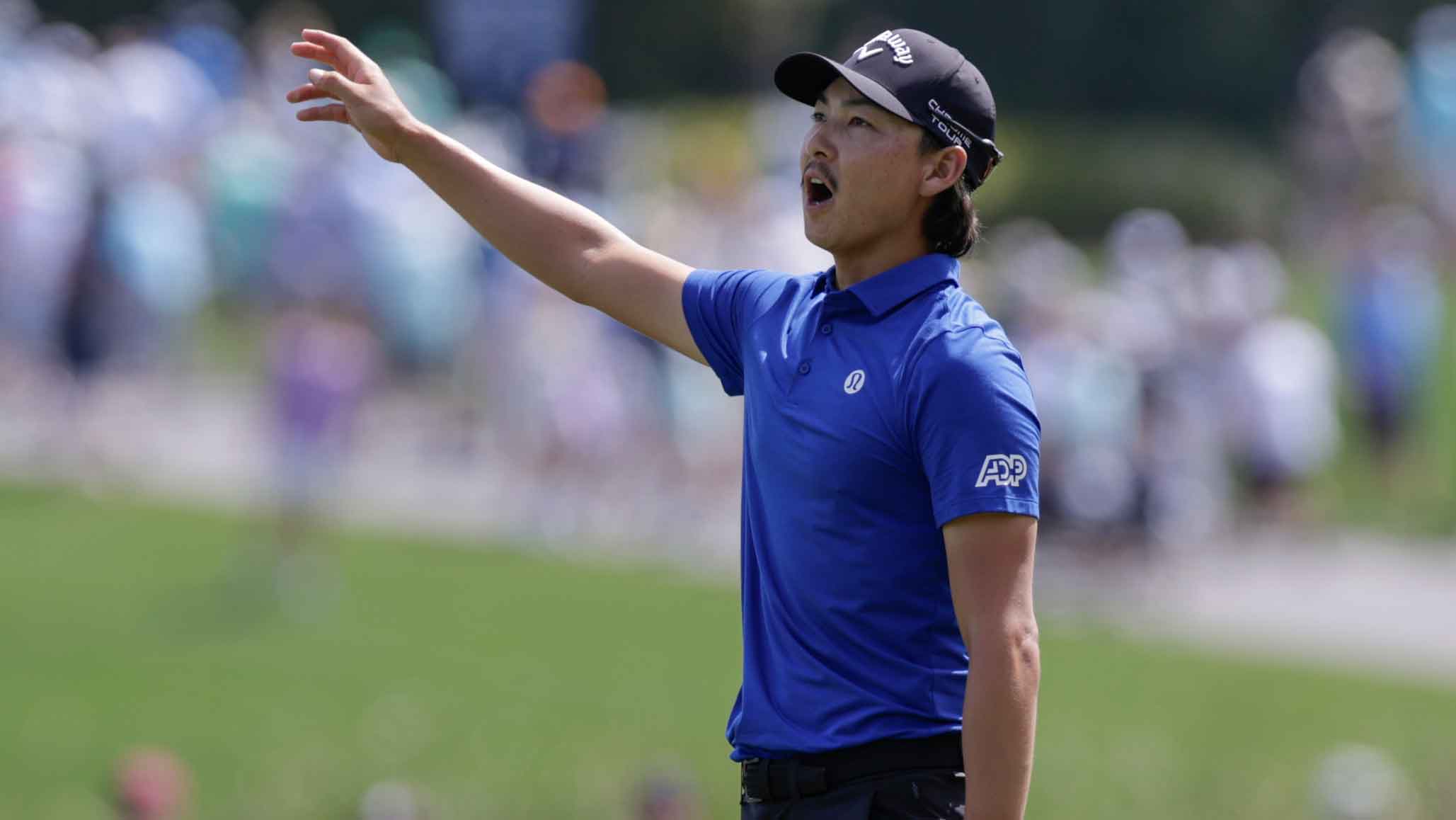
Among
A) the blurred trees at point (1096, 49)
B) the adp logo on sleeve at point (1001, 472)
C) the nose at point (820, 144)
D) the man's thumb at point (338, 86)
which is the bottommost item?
the adp logo on sleeve at point (1001, 472)

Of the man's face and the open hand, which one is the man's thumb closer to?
the open hand

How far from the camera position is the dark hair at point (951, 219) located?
392 cm

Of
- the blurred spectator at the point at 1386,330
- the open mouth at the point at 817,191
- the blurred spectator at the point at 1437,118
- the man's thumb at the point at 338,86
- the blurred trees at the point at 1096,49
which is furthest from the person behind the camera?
the blurred trees at the point at 1096,49

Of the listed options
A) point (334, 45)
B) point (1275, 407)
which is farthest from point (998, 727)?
point (1275, 407)

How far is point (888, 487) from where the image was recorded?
3695 millimetres

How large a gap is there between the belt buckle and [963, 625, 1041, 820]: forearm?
18.9 inches

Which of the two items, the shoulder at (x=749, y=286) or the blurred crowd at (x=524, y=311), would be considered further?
the blurred crowd at (x=524, y=311)

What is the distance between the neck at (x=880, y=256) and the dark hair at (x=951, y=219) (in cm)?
3

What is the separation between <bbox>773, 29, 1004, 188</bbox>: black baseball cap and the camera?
12.4 feet

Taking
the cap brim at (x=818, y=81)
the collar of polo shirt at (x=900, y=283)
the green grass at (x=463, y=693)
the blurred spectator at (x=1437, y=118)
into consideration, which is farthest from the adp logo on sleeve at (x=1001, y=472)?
the blurred spectator at (x=1437, y=118)

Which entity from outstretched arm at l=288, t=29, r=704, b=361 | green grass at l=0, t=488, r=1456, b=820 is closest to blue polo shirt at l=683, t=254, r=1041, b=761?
outstretched arm at l=288, t=29, r=704, b=361

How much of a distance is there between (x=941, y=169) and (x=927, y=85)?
153mm

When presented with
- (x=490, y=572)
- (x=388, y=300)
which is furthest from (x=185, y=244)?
(x=490, y=572)

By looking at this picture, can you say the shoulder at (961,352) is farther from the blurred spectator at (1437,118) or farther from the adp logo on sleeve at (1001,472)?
the blurred spectator at (1437,118)
